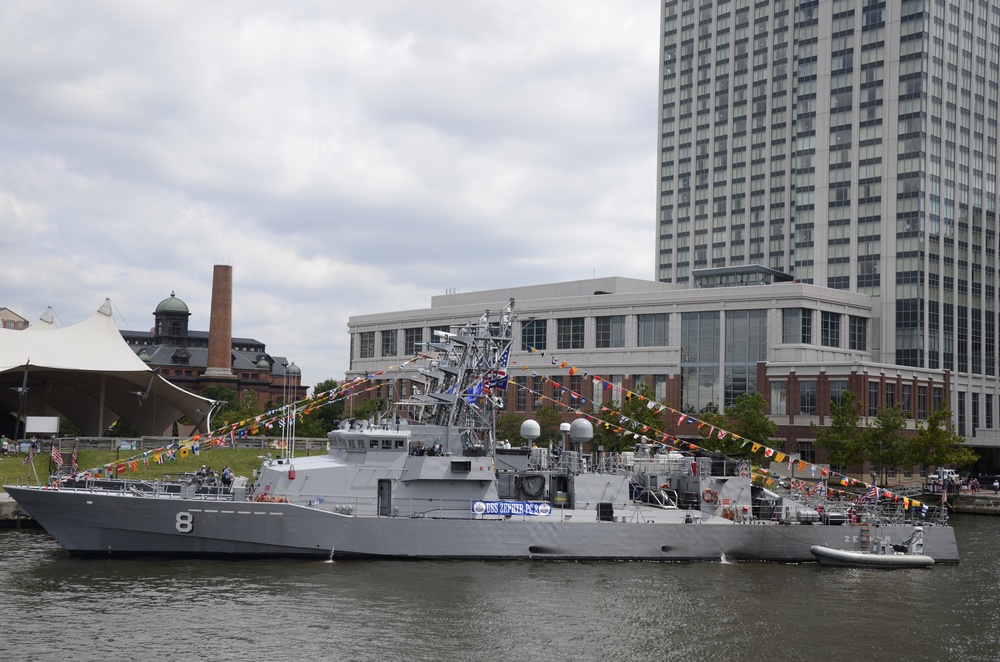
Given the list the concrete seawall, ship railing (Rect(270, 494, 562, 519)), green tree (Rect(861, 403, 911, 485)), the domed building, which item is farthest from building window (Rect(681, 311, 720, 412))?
the domed building

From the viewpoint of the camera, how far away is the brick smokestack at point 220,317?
141875 mm

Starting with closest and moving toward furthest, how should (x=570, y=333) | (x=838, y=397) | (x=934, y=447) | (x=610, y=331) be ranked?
(x=934, y=447) < (x=838, y=397) < (x=610, y=331) < (x=570, y=333)

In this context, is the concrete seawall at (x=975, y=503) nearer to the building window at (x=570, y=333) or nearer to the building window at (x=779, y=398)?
the building window at (x=779, y=398)

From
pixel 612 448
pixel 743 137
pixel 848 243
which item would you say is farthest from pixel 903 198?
pixel 612 448

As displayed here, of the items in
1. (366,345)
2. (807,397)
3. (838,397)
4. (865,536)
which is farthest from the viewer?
(366,345)

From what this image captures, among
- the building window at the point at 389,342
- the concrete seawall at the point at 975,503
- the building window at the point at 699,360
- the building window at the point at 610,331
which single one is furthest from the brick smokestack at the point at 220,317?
the concrete seawall at the point at 975,503

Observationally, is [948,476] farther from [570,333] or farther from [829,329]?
[570,333]

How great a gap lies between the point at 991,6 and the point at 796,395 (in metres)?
59.1

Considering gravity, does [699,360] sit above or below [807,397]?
above

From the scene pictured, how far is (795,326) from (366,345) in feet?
168

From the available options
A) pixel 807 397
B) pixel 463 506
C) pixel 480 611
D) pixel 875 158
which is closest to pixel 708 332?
pixel 807 397

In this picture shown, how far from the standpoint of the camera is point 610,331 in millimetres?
94750

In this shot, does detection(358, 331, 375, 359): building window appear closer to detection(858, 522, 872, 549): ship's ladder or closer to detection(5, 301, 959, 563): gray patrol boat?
detection(5, 301, 959, 563): gray patrol boat

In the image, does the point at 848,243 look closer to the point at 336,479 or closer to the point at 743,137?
the point at 743,137
